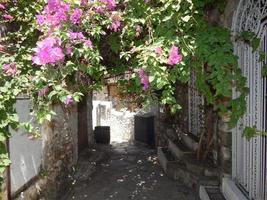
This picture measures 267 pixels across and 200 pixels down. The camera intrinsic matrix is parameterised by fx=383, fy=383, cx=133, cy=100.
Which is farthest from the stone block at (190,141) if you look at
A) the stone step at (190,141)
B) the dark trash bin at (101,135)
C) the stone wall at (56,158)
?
the dark trash bin at (101,135)

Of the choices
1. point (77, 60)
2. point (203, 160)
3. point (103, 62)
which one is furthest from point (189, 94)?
point (77, 60)

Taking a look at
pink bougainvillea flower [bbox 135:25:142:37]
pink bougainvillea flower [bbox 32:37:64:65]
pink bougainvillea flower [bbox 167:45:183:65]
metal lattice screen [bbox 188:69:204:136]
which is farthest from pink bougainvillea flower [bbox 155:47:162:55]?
metal lattice screen [bbox 188:69:204:136]

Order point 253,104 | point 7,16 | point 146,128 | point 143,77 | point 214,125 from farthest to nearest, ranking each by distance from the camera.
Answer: point 146,128 → point 214,125 → point 253,104 → point 7,16 → point 143,77

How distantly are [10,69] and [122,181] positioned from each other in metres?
5.04

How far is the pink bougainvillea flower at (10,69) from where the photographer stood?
4.17 m

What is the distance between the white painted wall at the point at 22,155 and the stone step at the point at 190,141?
13.1 ft

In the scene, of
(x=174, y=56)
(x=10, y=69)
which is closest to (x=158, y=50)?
(x=174, y=56)

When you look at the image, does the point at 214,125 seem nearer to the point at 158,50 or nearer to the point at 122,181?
the point at 122,181

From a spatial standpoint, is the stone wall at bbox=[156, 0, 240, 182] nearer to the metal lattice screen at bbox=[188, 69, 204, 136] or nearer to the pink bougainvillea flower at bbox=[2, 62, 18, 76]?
the metal lattice screen at bbox=[188, 69, 204, 136]

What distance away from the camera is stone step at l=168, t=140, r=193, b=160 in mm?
8575

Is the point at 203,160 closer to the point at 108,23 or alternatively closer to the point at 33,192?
the point at 33,192

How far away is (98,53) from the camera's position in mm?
4324

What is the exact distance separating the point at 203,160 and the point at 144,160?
11.7 feet

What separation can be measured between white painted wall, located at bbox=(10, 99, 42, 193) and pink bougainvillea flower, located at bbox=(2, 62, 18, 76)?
95 cm
